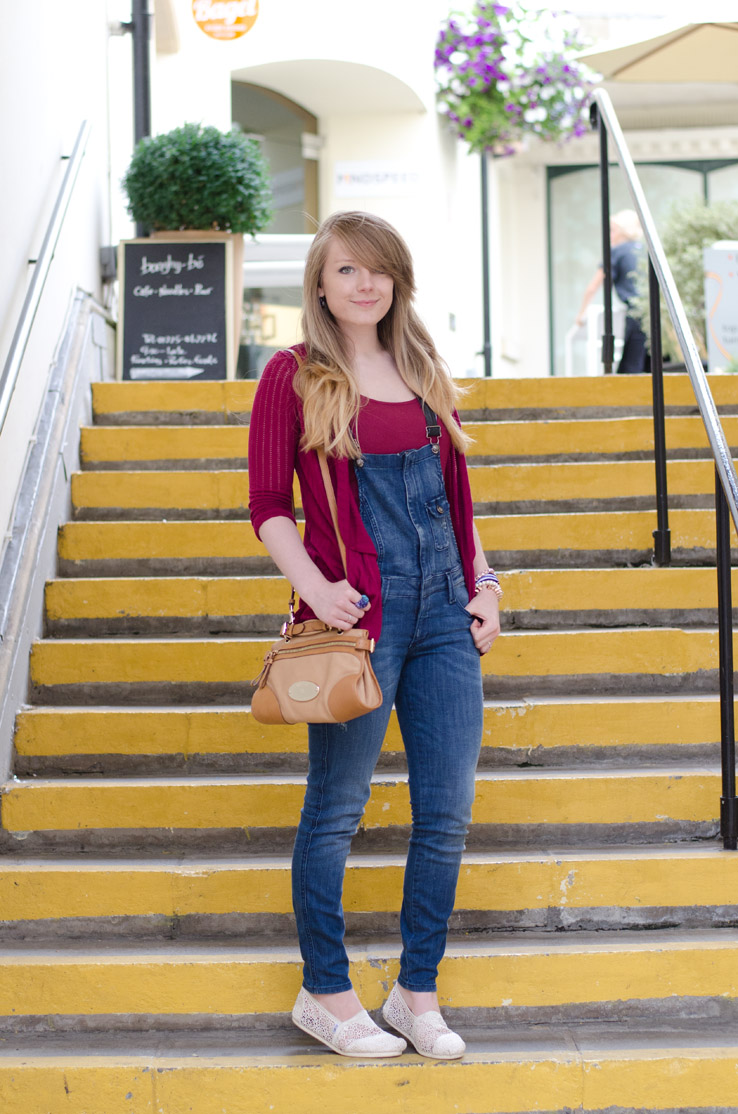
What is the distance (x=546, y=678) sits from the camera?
121 inches

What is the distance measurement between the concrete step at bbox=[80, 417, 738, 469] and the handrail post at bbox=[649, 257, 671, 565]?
341 millimetres

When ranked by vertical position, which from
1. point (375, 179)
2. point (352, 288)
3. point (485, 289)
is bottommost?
point (352, 288)

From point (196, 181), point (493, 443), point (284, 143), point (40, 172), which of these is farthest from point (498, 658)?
point (284, 143)

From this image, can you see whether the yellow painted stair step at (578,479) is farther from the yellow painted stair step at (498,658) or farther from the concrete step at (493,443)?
the yellow painted stair step at (498,658)

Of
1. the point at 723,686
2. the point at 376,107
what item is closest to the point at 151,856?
the point at 723,686

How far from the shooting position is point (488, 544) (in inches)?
135

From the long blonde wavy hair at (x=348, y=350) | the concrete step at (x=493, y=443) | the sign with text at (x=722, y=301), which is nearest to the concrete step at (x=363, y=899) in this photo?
the long blonde wavy hair at (x=348, y=350)

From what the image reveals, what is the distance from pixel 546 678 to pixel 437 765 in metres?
1.07

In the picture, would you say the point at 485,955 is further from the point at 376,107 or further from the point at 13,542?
the point at 376,107

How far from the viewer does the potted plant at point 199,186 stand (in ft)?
15.4

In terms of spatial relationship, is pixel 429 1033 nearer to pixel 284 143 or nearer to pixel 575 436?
pixel 575 436

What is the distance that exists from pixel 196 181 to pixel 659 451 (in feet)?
7.67

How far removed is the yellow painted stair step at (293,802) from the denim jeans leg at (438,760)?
0.60 metres

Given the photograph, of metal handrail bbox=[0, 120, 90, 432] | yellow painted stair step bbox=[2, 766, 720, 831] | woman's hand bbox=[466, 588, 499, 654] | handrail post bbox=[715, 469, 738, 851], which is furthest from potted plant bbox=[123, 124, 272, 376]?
woman's hand bbox=[466, 588, 499, 654]
